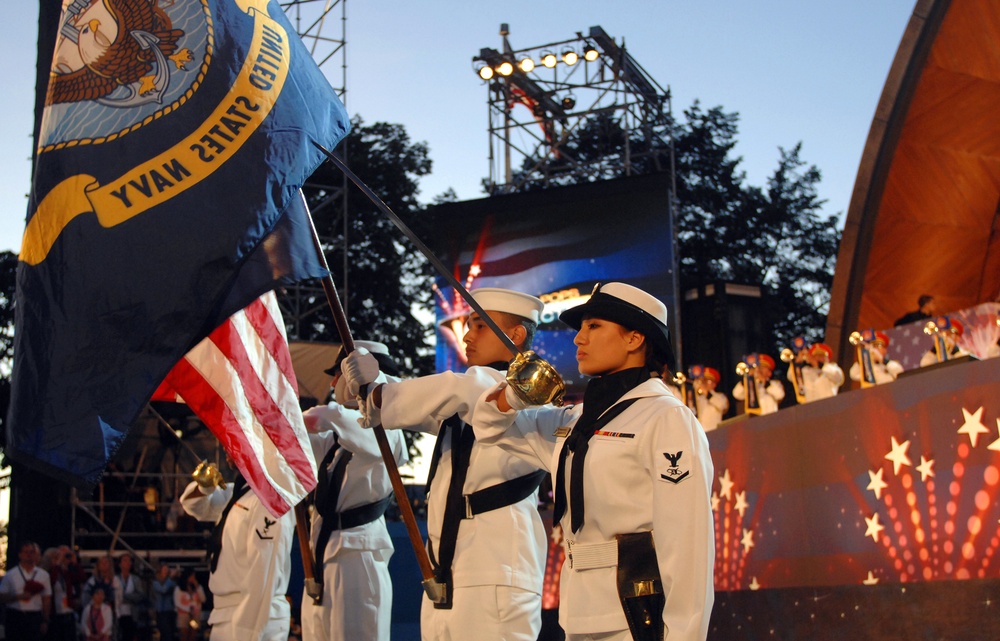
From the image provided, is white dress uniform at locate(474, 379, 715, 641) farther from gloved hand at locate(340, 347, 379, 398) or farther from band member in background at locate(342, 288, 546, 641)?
gloved hand at locate(340, 347, 379, 398)

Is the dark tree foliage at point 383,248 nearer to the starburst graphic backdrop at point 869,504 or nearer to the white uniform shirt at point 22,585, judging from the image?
the white uniform shirt at point 22,585

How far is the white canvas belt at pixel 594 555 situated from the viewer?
11.1 ft

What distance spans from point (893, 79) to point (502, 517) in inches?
382

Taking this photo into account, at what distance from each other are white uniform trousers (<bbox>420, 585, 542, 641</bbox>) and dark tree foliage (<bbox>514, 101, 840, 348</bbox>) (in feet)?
79.9

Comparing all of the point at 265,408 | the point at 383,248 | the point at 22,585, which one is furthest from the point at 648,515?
the point at 383,248

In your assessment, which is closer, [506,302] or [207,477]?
[506,302]

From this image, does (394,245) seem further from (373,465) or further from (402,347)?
(373,465)

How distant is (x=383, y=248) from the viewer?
23.1 meters

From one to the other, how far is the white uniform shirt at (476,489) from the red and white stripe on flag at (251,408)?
135 cm

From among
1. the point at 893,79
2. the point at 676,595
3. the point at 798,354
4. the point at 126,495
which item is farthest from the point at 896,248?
the point at 676,595

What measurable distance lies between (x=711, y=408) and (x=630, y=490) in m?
6.57

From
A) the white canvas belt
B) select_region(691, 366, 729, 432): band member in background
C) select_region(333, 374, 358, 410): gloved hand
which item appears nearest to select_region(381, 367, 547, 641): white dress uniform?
select_region(333, 374, 358, 410): gloved hand

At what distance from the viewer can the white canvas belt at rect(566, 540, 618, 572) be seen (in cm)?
339

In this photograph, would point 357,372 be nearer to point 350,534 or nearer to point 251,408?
point 251,408
